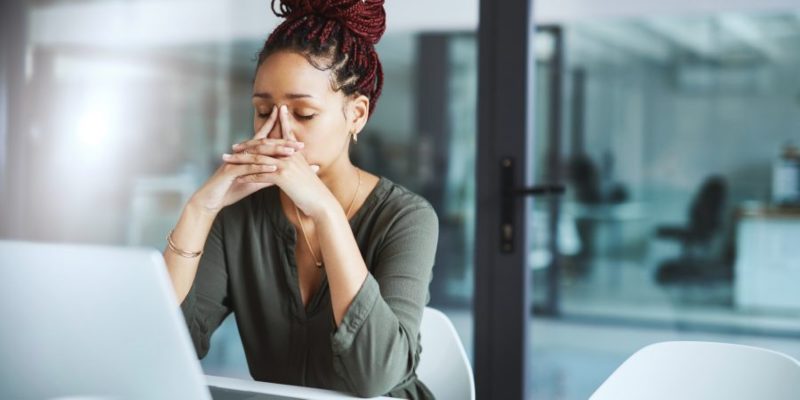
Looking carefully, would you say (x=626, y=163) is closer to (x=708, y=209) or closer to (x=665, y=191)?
(x=665, y=191)

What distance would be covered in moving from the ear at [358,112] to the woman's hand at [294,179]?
0.55ft

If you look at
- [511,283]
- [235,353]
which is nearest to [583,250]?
[511,283]

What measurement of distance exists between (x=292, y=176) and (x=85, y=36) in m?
2.64

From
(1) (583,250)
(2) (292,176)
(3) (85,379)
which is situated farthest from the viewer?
(1) (583,250)

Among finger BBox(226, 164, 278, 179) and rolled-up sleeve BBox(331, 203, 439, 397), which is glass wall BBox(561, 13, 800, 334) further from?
finger BBox(226, 164, 278, 179)

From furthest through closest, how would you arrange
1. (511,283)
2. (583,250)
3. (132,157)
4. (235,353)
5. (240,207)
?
(132,157)
(235,353)
(583,250)
(511,283)
(240,207)

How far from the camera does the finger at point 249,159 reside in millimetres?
1442

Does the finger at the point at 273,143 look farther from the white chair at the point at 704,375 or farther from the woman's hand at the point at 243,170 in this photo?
the white chair at the point at 704,375

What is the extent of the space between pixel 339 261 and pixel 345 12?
1.74 ft

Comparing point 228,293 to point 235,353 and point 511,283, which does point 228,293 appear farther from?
point 235,353

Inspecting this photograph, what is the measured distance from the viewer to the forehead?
154cm

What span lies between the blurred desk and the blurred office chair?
0.07 metres

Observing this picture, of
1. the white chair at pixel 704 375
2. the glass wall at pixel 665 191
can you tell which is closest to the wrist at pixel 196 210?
the white chair at pixel 704 375

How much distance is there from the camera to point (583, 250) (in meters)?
2.75
